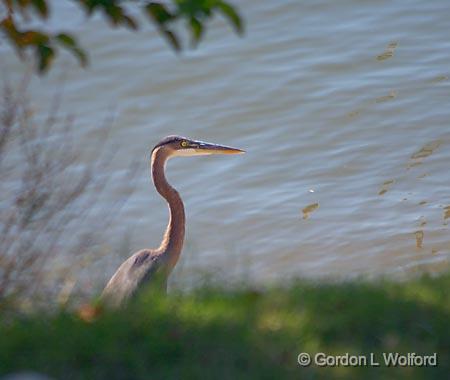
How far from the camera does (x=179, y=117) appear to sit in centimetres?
1369

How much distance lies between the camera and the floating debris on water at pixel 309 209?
11.7m

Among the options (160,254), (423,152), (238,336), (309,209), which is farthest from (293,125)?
(238,336)

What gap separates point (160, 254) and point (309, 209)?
341 centimetres

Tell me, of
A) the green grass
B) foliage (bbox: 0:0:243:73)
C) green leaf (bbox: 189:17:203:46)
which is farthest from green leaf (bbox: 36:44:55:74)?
the green grass

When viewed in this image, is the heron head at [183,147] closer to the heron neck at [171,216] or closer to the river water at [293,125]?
the heron neck at [171,216]

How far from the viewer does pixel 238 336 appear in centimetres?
538

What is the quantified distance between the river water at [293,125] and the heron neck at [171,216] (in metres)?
0.41

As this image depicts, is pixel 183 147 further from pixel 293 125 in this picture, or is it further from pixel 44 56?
pixel 44 56

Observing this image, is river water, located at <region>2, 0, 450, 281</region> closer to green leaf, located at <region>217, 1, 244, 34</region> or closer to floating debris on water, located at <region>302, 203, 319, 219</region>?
floating debris on water, located at <region>302, 203, 319, 219</region>

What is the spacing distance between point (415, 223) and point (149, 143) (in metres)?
3.36

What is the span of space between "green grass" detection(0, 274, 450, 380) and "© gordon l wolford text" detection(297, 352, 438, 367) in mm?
28

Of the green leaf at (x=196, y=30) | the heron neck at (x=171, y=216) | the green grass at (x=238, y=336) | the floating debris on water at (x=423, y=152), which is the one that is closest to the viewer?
the green leaf at (x=196, y=30)

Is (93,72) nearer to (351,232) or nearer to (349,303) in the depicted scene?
(351,232)

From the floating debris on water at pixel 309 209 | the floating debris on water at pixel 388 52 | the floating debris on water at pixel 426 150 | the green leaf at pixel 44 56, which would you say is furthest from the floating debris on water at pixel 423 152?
the green leaf at pixel 44 56
